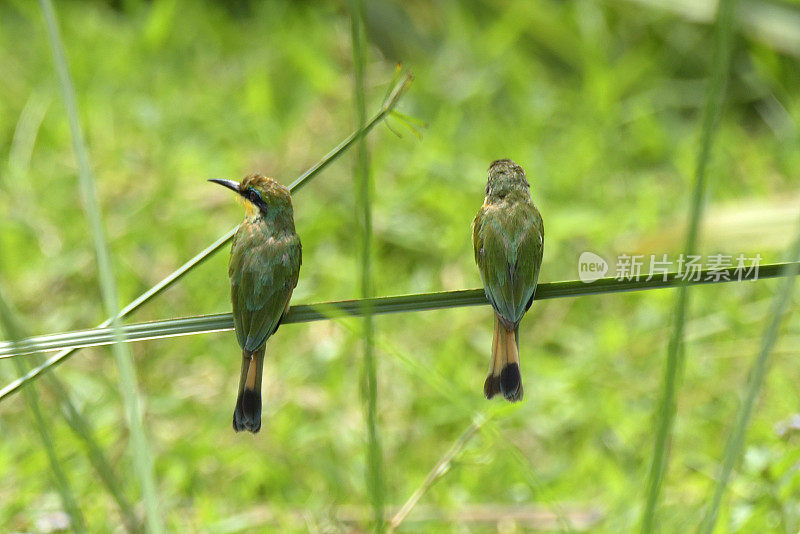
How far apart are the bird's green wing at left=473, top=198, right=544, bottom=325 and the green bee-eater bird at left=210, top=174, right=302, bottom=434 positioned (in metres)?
0.14

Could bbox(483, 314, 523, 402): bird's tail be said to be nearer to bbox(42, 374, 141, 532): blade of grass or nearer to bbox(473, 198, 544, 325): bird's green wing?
bbox(473, 198, 544, 325): bird's green wing

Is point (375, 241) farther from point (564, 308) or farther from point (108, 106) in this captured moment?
point (108, 106)

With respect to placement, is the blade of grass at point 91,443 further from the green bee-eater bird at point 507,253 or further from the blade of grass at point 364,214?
the green bee-eater bird at point 507,253

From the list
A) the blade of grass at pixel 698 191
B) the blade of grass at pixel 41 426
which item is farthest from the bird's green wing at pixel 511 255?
the blade of grass at pixel 41 426

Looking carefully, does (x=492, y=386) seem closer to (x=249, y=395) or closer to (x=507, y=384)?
(x=507, y=384)

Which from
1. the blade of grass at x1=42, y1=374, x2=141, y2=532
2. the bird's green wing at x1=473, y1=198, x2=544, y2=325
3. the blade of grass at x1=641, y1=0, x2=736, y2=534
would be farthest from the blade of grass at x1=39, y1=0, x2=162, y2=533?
Answer: the blade of grass at x1=641, y1=0, x2=736, y2=534

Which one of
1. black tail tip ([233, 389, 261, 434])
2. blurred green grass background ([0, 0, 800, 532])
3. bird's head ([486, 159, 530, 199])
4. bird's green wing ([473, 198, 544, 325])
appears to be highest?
blurred green grass background ([0, 0, 800, 532])

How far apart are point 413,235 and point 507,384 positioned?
1449 millimetres

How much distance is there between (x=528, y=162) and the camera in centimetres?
216

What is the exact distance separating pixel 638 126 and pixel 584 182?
0.34 m

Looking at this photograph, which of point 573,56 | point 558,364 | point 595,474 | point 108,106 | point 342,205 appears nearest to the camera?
point 595,474

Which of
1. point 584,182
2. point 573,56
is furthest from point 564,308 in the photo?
point 573,56

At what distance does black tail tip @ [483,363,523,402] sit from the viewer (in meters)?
0.53

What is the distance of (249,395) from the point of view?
0.54m
